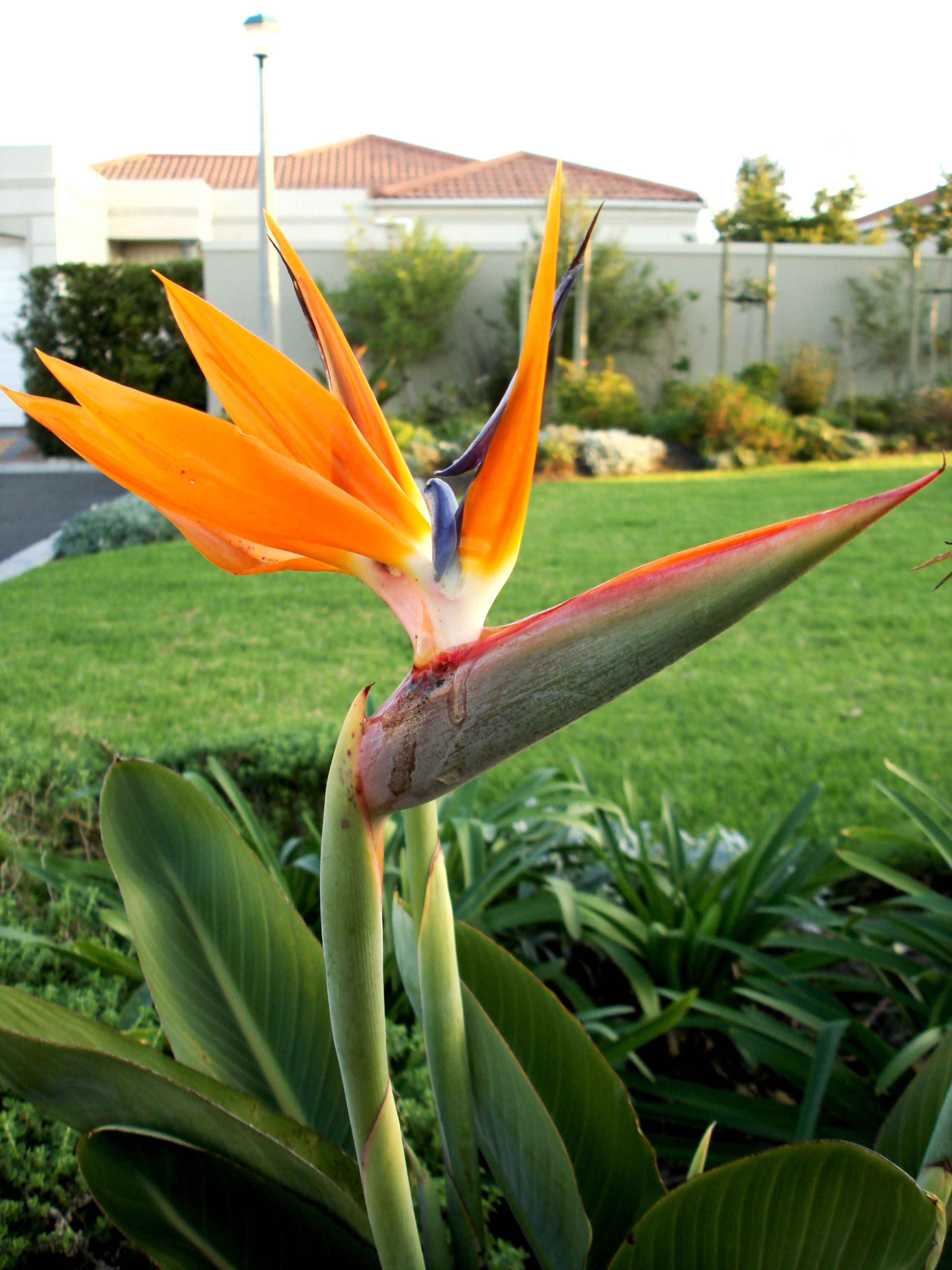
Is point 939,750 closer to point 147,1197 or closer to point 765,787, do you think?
point 765,787

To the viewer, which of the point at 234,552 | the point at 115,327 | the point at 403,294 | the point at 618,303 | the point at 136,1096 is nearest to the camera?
the point at 234,552

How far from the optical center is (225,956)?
908mm

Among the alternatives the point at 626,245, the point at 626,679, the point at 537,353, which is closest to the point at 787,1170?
the point at 626,679

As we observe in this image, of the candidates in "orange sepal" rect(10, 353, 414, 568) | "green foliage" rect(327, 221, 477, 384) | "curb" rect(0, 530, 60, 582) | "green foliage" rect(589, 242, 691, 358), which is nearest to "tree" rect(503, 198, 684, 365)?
"green foliage" rect(589, 242, 691, 358)

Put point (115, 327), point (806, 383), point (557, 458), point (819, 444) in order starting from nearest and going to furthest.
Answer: point (557, 458) < point (819, 444) < point (115, 327) < point (806, 383)

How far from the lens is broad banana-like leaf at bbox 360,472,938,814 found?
1.35ft

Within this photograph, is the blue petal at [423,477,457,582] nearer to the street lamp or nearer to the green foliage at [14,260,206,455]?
the street lamp

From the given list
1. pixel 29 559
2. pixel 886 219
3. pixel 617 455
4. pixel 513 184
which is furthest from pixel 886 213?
pixel 29 559

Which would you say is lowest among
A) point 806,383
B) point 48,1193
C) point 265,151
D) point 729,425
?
point 48,1193

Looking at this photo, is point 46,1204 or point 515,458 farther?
point 46,1204

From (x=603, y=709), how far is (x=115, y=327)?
9.00m

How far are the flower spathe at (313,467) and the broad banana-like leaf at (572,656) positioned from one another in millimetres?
41

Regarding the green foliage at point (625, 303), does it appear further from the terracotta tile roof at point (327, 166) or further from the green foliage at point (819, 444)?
the terracotta tile roof at point (327, 166)

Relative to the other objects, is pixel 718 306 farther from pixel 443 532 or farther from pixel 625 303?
pixel 443 532
